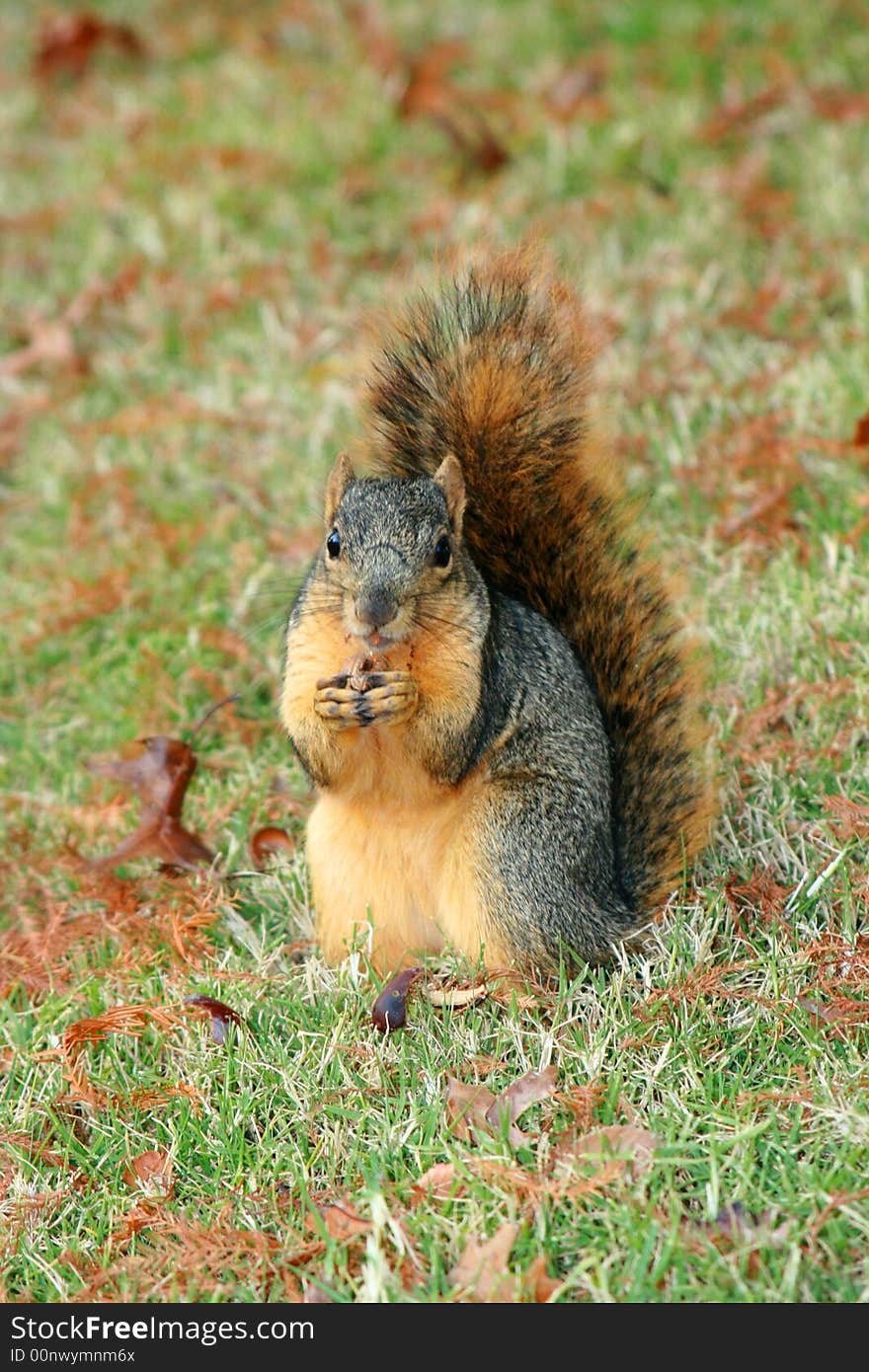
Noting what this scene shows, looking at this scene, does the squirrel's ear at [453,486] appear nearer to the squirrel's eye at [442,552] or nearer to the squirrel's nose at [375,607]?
the squirrel's eye at [442,552]

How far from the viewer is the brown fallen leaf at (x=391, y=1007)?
110 inches

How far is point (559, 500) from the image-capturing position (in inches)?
120

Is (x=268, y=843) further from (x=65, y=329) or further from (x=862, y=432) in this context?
(x=65, y=329)

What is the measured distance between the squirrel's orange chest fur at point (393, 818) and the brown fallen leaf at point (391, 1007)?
3.6 inches

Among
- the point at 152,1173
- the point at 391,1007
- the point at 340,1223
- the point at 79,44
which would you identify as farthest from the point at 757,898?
the point at 79,44

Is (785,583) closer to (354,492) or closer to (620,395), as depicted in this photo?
(620,395)

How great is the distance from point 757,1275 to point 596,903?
804mm

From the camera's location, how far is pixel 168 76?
6500mm

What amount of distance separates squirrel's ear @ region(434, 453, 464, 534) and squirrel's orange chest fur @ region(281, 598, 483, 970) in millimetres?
239

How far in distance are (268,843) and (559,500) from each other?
962 millimetres

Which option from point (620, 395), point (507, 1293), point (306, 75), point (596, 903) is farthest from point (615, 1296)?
point (306, 75)

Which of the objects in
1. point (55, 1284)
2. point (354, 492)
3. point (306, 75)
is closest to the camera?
point (55, 1284)

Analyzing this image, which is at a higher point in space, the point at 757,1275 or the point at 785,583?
the point at 785,583

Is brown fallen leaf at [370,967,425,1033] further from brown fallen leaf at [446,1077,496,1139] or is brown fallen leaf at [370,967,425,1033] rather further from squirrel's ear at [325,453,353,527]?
squirrel's ear at [325,453,353,527]
